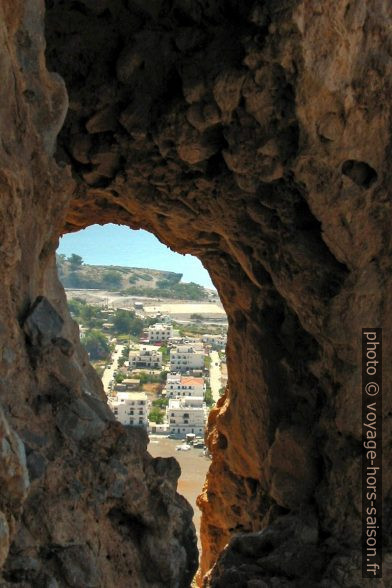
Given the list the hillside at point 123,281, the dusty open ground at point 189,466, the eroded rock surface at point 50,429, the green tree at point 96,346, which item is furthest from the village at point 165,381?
the hillside at point 123,281

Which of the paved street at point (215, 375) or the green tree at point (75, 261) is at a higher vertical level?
the green tree at point (75, 261)

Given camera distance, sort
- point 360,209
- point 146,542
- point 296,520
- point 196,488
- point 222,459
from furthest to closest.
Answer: point 196,488, point 222,459, point 296,520, point 360,209, point 146,542

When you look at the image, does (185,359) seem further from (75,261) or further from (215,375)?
(75,261)

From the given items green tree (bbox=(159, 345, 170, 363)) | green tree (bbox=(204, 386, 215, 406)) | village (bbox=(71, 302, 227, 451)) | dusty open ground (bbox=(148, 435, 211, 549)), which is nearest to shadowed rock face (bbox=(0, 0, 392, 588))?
dusty open ground (bbox=(148, 435, 211, 549))

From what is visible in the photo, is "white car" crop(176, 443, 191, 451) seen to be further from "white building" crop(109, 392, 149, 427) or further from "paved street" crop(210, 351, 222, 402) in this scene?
"paved street" crop(210, 351, 222, 402)

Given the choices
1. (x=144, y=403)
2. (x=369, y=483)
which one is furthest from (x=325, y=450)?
(x=144, y=403)

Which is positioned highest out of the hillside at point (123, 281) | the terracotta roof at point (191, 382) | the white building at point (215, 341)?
the hillside at point (123, 281)

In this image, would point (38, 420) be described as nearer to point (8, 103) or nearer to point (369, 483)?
point (8, 103)

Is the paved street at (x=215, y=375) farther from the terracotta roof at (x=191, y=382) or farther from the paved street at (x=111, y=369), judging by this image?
the paved street at (x=111, y=369)
